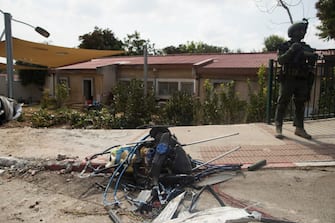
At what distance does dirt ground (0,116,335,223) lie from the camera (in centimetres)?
291

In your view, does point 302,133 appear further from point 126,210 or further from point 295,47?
point 126,210

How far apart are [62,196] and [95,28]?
3319 cm

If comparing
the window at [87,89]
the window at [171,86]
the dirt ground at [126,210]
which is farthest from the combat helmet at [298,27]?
the window at [87,89]

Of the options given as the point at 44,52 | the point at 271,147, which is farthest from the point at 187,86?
the point at 271,147

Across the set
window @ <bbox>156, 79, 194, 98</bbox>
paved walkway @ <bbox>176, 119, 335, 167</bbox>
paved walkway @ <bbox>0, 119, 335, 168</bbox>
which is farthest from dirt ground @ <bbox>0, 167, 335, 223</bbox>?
window @ <bbox>156, 79, 194, 98</bbox>

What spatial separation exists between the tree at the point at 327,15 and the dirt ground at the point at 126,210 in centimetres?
1023

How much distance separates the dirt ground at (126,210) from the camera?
9.55 ft

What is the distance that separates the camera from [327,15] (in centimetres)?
1188

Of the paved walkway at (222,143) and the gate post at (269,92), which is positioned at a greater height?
the gate post at (269,92)

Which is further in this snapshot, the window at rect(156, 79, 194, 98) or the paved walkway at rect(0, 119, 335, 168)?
the window at rect(156, 79, 194, 98)

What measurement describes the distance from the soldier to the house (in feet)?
19.2

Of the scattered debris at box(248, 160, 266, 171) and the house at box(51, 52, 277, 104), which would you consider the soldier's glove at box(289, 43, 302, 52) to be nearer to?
the scattered debris at box(248, 160, 266, 171)

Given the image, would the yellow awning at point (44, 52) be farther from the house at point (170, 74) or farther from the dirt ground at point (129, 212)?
the dirt ground at point (129, 212)

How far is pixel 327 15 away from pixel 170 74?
25.7 feet
